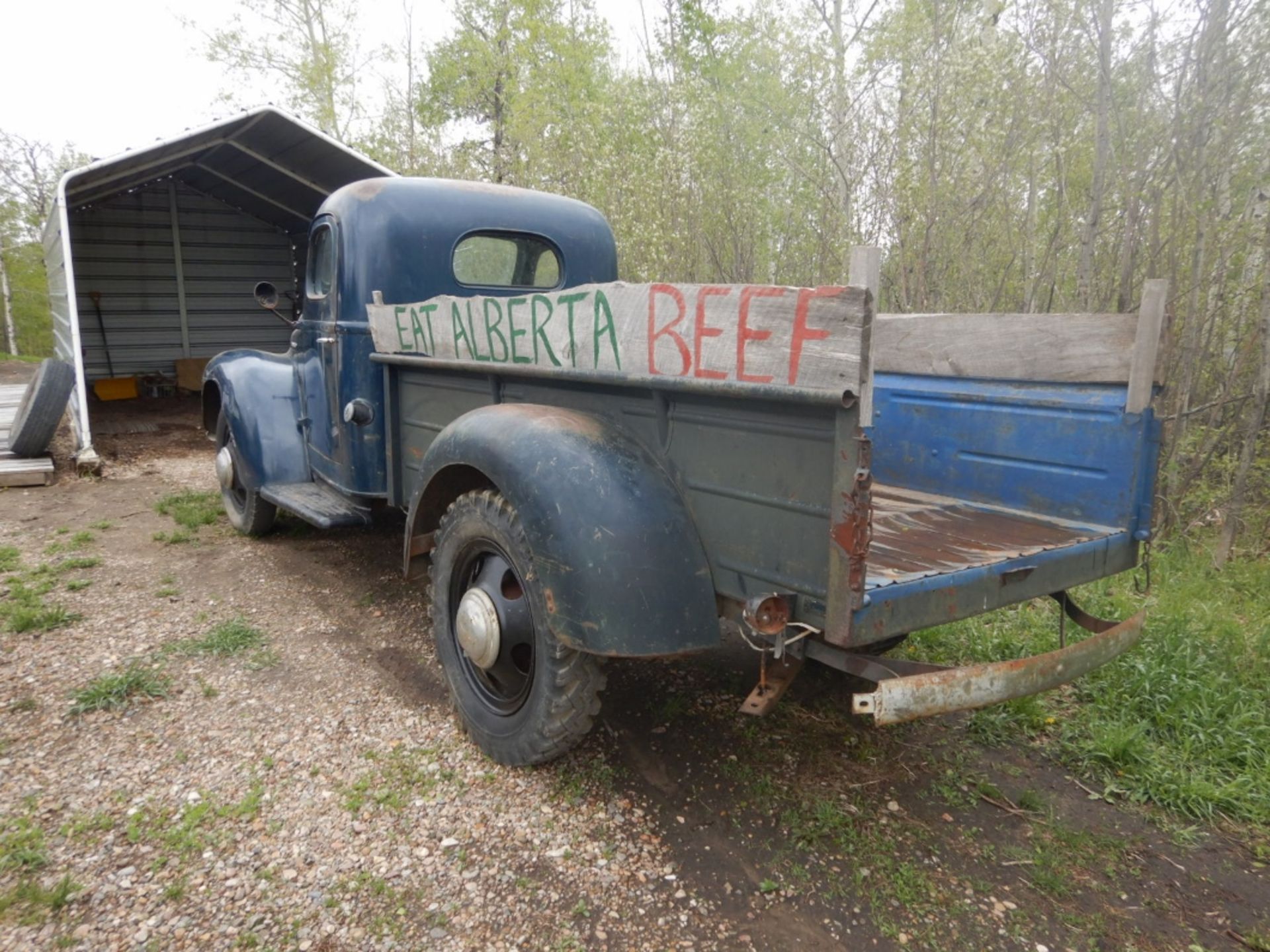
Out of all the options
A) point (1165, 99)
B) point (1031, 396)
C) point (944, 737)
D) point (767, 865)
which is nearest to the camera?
point (767, 865)

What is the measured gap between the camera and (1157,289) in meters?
2.55

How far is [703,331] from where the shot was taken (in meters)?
2.16

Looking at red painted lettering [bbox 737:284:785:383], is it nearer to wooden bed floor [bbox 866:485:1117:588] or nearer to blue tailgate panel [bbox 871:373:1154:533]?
wooden bed floor [bbox 866:485:1117:588]

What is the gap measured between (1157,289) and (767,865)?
2.16 m

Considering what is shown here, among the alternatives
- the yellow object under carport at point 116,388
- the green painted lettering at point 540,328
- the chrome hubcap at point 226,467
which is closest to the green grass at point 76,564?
the chrome hubcap at point 226,467

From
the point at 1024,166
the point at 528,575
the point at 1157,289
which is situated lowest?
the point at 528,575

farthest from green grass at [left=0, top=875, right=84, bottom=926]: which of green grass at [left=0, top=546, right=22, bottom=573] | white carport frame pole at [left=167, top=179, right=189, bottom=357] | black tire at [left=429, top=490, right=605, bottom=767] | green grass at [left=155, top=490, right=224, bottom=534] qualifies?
white carport frame pole at [left=167, top=179, right=189, bottom=357]

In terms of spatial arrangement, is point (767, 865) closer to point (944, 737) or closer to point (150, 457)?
point (944, 737)

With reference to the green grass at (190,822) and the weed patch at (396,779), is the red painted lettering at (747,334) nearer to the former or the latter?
the weed patch at (396,779)

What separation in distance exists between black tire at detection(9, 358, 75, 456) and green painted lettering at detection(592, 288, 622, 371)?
7.36 metres

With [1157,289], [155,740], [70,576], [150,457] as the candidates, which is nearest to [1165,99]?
[1157,289]

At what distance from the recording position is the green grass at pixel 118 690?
3178mm

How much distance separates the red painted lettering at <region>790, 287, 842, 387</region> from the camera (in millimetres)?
1869

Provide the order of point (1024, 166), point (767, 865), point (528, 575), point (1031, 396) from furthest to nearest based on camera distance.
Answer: point (1024, 166) → point (1031, 396) → point (528, 575) → point (767, 865)
